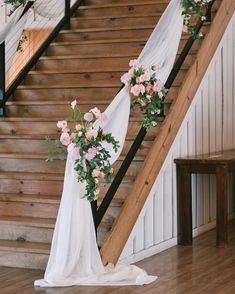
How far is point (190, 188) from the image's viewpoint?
6438mm

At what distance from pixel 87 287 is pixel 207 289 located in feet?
2.48

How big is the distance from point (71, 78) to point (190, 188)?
1.79 meters

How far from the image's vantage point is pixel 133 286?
4918mm

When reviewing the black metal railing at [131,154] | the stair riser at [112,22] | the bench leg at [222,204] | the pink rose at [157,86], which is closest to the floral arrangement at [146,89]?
the pink rose at [157,86]

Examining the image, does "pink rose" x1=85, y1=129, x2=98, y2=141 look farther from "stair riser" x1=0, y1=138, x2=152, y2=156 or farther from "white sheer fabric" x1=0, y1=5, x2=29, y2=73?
"white sheer fabric" x1=0, y1=5, x2=29, y2=73

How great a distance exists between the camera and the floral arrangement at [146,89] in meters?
5.65

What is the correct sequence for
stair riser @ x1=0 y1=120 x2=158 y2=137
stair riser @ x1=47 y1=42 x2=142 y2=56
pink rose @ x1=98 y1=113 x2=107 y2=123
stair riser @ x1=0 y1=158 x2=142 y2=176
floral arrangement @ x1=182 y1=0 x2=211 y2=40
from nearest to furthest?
pink rose @ x1=98 y1=113 x2=107 y2=123, stair riser @ x1=0 y1=158 x2=142 y2=176, floral arrangement @ x1=182 y1=0 x2=211 y2=40, stair riser @ x1=0 y1=120 x2=158 y2=137, stair riser @ x1=47 y1=42 x2=142 y2=56

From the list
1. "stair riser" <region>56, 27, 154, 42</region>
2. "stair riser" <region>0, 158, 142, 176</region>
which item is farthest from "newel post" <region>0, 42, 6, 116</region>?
"stair riser" <region>56, 27, 154, 42</region>

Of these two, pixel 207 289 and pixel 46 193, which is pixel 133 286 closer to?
pixel 207 289

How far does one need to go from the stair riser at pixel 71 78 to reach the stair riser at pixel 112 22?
2.78 feet

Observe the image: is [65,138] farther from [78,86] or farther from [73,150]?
[78,86]

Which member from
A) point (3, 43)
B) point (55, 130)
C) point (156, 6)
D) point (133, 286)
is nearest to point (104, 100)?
point (55, 130)

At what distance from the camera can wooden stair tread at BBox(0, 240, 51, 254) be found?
5.38 meters

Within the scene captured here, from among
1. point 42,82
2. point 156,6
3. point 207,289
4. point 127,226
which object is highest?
point 156,6
